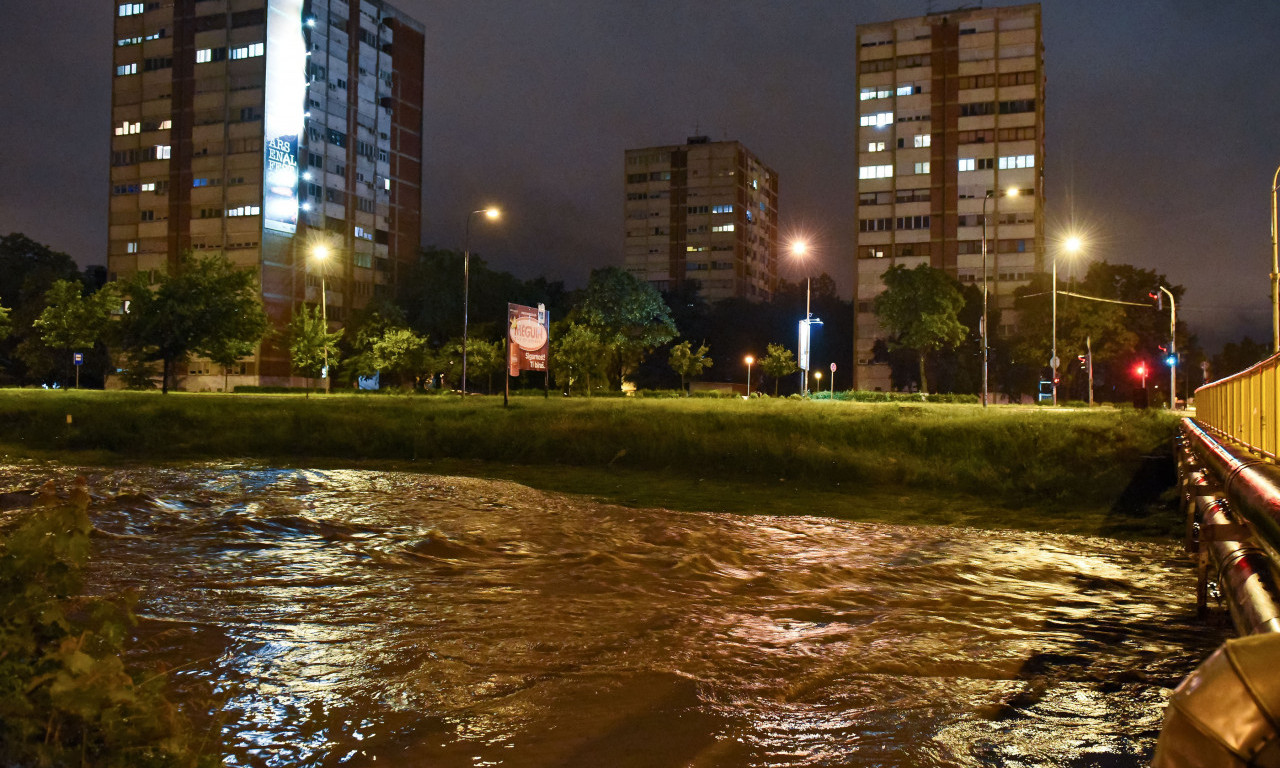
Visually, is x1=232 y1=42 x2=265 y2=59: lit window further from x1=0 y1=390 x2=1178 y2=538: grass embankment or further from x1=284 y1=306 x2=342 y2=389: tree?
x1=0 y1=390 x2=1178 y2=538: grass embankment

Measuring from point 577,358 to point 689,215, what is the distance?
307 ft

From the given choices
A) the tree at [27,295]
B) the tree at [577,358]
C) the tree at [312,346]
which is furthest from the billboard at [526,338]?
the tree at [27,295]

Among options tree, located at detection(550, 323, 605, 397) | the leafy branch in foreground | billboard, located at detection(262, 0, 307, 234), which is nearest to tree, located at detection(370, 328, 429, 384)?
tree, located at detection(550, 323, 605, 397)

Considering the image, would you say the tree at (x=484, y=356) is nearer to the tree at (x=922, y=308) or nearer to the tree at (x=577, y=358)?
the tree at (x=577, y=358)

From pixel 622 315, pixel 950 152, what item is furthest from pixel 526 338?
pixel 950 152

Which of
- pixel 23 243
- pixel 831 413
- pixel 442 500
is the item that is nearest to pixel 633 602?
pixel 442 500

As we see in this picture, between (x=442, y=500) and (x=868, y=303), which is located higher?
(x=868, y=303)

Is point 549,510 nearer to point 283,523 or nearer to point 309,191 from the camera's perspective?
point 283,523

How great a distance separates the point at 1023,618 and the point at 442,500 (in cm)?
1198

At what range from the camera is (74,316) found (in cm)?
6353

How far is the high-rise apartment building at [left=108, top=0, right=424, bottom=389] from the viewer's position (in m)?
91.8

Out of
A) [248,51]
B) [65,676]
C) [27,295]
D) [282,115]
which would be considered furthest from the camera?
[248,51]

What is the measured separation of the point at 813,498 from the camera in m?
22.5

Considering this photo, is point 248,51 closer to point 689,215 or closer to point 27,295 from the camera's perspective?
point 27,295
